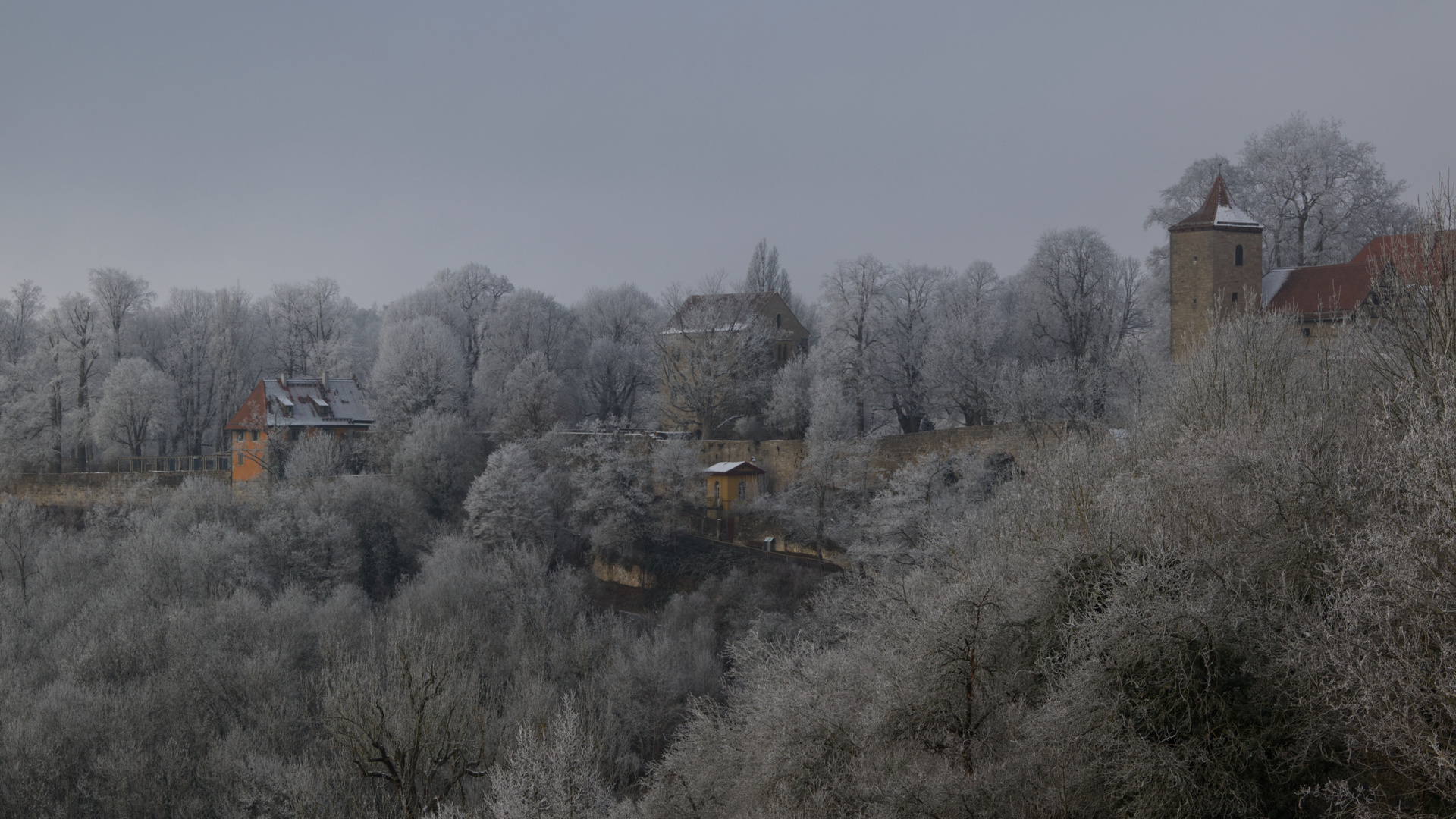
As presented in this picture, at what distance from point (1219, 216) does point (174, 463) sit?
119ft

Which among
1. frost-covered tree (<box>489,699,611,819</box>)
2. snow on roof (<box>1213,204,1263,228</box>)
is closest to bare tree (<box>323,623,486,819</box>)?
frost-covered tree (<box>489,699,611,819</box>)

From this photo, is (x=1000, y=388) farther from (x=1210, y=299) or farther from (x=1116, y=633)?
(x=1116, y=633)

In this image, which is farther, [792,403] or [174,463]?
[174,463]

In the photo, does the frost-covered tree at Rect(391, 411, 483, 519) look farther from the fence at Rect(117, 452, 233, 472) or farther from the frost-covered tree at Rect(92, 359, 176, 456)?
the frost-covered tree at Rect(92, 359, 176, 456)

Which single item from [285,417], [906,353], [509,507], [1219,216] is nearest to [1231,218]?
[1219,216]

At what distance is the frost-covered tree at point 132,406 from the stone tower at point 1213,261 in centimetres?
3493

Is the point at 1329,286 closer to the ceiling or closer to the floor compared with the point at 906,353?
closer to the ceiling

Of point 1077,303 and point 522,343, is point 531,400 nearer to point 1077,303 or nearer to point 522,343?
point 522,343

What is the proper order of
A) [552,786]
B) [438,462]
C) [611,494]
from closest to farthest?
[552,786], [611,494], [438,462]

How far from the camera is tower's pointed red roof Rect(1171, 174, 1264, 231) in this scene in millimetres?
28281

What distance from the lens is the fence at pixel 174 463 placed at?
121ft

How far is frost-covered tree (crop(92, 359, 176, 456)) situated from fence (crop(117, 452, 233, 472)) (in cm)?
74

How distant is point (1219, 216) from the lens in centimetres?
2834

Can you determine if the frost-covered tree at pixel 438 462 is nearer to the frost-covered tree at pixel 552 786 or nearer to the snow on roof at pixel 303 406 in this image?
the snow on roof at pixel 303 406
